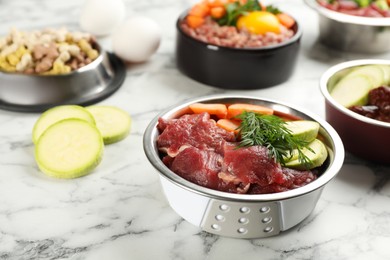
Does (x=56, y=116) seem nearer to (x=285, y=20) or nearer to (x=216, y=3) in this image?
(x=216, y=3)

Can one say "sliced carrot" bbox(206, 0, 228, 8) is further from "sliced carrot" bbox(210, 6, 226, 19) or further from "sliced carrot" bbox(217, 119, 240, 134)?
"sliced carrot" bbox(217, 119, 240, 134)

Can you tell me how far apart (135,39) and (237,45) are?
411mm

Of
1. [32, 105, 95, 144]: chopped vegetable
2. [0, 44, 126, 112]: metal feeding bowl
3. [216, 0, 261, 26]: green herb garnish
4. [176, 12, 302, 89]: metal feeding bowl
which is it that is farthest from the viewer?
[216, 0, 261, 26]: green herb garnish

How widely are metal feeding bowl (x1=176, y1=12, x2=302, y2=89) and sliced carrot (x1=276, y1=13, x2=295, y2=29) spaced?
0.05 metres

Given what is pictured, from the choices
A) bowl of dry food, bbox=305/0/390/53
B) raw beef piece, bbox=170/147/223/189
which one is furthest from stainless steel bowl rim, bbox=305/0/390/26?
raw beef piece, bbox=170/147/223/189

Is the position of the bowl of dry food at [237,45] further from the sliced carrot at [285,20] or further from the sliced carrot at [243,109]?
the sliced carrot at [243,109]

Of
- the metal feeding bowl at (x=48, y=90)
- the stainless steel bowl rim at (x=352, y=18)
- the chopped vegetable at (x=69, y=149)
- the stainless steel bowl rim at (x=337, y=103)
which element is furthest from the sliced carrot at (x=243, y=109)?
the stainless steel bowl rim at (x=352, y=18)

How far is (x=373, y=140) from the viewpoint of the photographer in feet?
5.54

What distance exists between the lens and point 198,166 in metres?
1.41

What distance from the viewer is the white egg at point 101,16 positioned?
2467 millimetres

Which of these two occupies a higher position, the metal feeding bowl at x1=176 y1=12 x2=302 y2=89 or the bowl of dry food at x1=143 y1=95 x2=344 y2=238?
the bowl of dry food at x1=143 y1=95 x2=344 y2=238

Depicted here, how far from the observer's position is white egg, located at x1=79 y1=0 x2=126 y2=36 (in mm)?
2467

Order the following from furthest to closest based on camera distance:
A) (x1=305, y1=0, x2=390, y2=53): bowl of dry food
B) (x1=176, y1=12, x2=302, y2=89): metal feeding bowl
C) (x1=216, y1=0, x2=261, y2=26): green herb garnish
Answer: (x1=305, y1=0, x2=390, y2=53): bowl of dry food
(x1=216, y1=0, x2=261, y2=26): green herb garnish
(x1=176, y1=12, x2=302, y2=89): metal feeding bowl

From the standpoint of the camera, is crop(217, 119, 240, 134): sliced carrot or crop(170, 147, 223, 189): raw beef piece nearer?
crop(170, 147, 223, 189): raw beef piece
